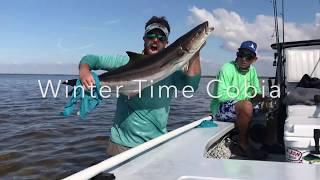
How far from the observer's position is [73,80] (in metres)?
3.48

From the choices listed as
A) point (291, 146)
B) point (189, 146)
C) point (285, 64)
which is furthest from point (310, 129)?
point (285, 64)

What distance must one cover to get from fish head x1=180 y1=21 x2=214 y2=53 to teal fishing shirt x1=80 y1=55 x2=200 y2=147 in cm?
29

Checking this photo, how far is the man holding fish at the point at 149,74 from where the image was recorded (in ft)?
11.9

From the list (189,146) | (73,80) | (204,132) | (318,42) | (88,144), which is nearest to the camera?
(73,80)

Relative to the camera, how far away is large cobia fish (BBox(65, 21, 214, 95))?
142 inches

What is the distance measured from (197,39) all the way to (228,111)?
2382 mm

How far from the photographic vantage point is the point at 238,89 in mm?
5777

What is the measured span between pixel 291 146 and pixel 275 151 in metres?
2.02

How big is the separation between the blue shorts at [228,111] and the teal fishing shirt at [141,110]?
187cm

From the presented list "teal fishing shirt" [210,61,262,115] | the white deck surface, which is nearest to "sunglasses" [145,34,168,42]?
the white deck surface

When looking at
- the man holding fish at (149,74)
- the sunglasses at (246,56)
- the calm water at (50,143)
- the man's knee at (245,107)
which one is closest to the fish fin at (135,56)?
the man holding fish at (149,74)

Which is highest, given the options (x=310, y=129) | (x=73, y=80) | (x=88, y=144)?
(x=73, y=80)

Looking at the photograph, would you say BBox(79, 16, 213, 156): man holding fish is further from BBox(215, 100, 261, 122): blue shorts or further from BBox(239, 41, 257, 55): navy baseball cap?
BBox(239, 41, 257, 55): navy baseball cap

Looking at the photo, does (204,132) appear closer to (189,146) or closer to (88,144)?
(189,146)
